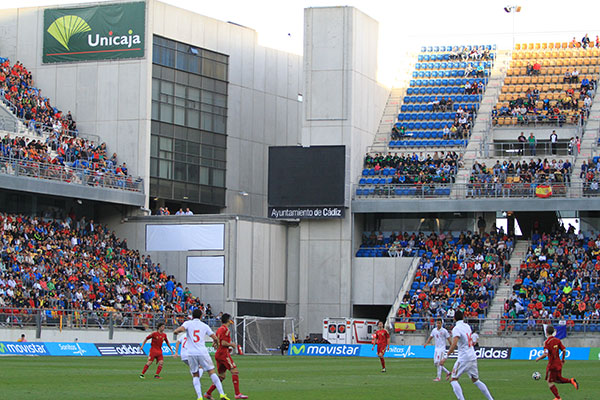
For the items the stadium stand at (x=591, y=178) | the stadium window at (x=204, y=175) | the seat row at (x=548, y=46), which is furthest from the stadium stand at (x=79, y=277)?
the seat row at (x=548, y=46)

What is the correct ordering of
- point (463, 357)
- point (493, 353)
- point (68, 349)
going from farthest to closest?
point (493, 353)
point (68, 349)
point (463, 357)

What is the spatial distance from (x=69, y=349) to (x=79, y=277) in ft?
29.5

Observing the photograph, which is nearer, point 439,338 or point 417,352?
point 439,338

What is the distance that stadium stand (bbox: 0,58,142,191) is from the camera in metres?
56.1

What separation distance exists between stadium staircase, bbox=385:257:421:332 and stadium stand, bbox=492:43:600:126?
1091cm

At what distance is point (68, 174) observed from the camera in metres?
58.2

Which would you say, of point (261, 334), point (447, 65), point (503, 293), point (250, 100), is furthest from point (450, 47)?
point (261, 334)

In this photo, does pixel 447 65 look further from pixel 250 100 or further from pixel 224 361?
pixel 224 361

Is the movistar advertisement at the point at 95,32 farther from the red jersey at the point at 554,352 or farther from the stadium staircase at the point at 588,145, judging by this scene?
the red jersey at the point at 554,352

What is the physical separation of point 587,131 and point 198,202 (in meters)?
23.6

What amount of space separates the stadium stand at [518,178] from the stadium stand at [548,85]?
13.3ft

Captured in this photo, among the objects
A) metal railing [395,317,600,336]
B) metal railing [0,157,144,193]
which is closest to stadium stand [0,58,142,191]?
metal railing [0,157,144,193]

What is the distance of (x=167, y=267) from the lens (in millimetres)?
62188

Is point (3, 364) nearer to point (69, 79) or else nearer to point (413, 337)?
point (413, 337)
